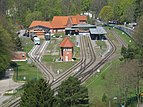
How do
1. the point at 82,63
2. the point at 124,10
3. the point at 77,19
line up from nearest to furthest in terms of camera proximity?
1. the point at 82,63
2. the point at 77,19
3. the point at 124,10

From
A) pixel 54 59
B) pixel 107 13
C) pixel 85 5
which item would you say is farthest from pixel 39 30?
pixel 85 5

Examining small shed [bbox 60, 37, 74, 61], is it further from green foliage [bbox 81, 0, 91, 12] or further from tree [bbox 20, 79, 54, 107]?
green foliage [bbox 81, 0, 91, 12]

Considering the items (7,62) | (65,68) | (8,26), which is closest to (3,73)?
(7,62)

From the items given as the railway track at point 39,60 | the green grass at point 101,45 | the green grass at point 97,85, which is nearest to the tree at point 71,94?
the green grass at point 97,85

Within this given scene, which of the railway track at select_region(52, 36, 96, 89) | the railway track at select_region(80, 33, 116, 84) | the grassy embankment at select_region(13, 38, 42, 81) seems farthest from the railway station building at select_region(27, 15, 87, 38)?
the grassy embankment at select_region(13, 38, 42, 81)

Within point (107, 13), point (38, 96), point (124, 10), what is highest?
point (124, 10)

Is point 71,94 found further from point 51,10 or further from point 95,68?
point 51,10

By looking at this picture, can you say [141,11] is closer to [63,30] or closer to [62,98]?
[63,30]
